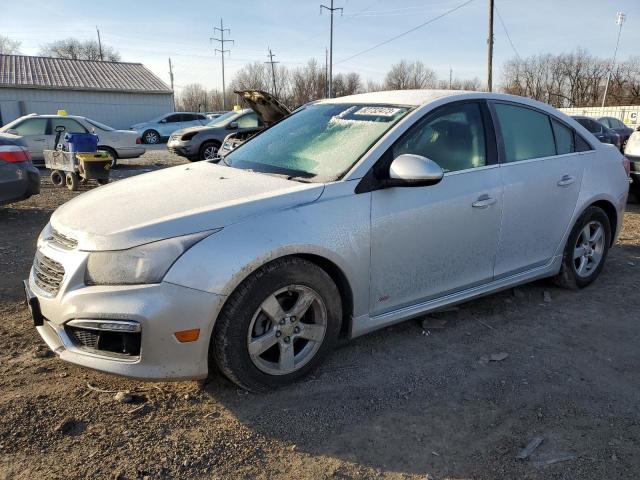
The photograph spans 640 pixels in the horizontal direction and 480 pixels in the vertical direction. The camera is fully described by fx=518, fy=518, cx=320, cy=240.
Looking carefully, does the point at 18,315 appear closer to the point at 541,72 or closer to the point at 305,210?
the point at 305,210

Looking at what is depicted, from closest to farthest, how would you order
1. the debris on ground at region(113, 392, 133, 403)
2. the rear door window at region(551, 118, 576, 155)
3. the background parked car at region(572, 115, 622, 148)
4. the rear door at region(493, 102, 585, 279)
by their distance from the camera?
the debris on ground at region(113, 392, 133, 403) → the rear door at region(493, 102, 585, 279) → the rear door window at region(551, 118, 576, 155) → the background parked car at region(572, 115, 622, 148)

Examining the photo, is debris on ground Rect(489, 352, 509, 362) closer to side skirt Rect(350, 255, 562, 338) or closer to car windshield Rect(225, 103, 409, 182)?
side skirt Rect(350, 255, 562, 338)

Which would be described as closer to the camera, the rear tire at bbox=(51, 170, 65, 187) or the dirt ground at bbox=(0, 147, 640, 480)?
the dirt ground at bbox=(0, 147, 640, 480)

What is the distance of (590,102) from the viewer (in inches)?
2333

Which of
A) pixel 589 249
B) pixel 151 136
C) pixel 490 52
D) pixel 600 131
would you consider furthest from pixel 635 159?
pixel 151 136

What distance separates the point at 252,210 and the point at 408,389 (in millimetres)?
1361

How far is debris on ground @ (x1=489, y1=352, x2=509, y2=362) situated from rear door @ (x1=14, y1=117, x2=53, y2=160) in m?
13.4

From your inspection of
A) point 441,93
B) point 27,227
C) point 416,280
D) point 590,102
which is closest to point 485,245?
point 416,280

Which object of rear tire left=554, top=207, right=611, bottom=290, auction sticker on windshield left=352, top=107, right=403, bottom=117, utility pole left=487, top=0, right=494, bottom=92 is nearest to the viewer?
auction sticker on windshield left=352, top=107, right=403, bottom=117

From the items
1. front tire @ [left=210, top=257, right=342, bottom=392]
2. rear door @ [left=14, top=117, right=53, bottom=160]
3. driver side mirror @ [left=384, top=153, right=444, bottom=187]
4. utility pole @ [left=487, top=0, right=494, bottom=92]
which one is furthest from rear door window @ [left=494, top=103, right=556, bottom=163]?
utility pole @ [left=487, top=0, right=494, bottom=92]

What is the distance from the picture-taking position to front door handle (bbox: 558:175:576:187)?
4074 millimetres

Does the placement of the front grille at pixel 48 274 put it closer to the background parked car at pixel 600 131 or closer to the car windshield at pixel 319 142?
the car windshield at pixel 319 142

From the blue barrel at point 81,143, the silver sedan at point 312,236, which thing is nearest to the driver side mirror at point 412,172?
the silver sedan at point 312,236

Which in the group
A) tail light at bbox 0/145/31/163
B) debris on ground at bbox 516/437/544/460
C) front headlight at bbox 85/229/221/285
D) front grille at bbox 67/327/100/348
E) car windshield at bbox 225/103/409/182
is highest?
car windshield at bbox 225/103/409/182
